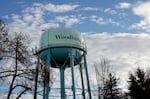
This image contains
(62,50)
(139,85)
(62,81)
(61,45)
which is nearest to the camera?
(61,45)

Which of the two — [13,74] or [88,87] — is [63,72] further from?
[13,74]

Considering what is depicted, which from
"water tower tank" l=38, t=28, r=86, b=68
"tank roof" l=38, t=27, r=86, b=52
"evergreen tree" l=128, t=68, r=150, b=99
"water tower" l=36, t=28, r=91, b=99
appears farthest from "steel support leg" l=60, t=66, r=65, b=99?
"evergreen tree" l=128, t=68, r=150, b=99

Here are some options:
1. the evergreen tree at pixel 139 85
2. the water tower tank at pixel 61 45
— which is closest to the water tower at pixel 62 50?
the water tower tank at pixel 61 45

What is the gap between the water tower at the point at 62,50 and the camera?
26406 millimetres

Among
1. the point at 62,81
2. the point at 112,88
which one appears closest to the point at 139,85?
the point at 112,88

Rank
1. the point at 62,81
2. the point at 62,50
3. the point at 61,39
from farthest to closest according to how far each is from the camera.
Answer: the point at 62,81
the point at 61,39
the point at 62,50

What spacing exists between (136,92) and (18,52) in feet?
89.5

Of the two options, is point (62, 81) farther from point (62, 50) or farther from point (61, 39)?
point (61, 39)

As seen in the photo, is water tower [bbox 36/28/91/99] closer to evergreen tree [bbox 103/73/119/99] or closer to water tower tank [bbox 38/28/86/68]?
water tower tank [bbox 38/28/86/68]

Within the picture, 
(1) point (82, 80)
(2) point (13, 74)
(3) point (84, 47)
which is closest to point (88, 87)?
(1) point (82, 80)

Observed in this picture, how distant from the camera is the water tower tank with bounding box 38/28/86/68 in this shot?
86.8 ft

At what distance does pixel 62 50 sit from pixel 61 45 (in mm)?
523

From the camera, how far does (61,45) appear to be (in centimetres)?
2638

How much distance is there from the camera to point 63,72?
28.4 meters
